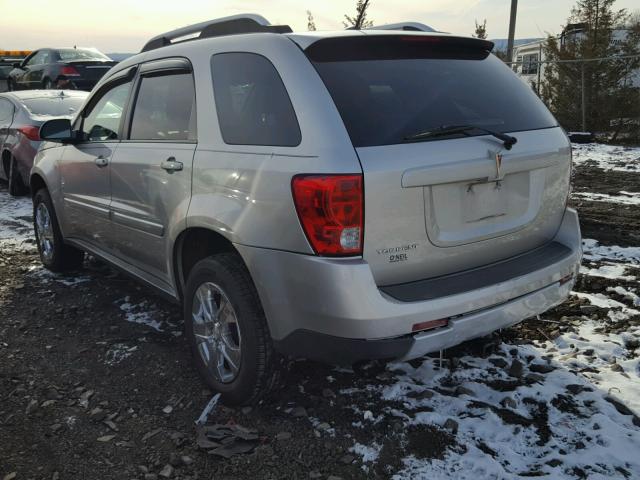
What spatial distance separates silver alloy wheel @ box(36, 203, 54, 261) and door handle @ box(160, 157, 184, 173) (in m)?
2.49

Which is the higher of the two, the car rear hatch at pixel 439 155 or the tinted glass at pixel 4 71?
the tinted glass at pixel 4 71

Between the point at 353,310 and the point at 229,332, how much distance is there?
3.00 feet

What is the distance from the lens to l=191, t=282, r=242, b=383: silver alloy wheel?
3.03 meters

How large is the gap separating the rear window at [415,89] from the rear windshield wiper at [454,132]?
0.9 inches

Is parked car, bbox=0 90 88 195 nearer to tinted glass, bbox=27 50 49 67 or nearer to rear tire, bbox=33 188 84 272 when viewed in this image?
rear tire, bbox=33 188 84 272

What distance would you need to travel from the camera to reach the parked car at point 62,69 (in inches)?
600

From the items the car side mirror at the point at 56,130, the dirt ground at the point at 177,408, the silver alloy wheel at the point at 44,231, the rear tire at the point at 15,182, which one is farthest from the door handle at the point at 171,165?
the rear tire at the point at 15,182

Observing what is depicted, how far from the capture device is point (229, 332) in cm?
305

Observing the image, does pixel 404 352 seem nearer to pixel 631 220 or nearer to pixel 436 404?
pixel 436 404

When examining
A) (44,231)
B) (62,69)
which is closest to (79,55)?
(62,69)

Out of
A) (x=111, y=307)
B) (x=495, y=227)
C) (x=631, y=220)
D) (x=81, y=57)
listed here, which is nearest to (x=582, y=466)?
(x=495, y=227)

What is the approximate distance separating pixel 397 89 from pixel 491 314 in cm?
111

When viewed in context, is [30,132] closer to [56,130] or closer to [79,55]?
[56,130]

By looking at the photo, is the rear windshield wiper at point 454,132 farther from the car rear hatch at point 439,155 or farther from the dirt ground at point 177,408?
the dirt ground at point 177,408
